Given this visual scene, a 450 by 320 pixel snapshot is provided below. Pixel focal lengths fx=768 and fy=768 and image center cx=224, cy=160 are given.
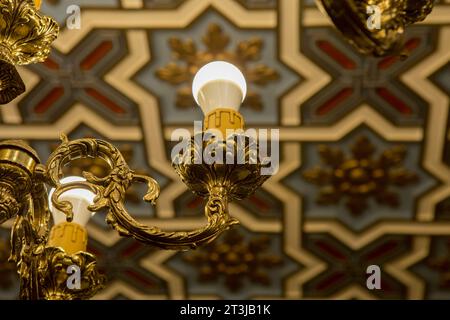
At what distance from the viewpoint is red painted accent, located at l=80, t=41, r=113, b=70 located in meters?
3.17

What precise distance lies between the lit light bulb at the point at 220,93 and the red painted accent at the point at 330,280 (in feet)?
7.32

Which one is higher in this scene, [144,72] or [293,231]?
[144,72]

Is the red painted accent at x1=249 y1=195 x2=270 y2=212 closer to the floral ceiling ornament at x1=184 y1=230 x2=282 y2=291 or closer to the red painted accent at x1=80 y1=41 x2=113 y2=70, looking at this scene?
the floral ceiling ornament at x1=184 y1=230 x2=282 y2=291

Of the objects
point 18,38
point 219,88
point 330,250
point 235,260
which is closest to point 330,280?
point 330,250

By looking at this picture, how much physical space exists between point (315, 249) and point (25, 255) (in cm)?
230

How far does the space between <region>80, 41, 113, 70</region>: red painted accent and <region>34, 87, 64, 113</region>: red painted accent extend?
17 cm

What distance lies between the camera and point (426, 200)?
360cm

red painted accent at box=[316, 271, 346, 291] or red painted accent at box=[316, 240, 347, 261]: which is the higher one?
red painted accent at box=[316, 240, 347, 261]

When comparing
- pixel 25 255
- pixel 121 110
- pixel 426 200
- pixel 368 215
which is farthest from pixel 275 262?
pixel 25 255

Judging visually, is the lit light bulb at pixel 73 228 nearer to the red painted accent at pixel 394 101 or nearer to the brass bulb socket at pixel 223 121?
the brass bulb socket at pixel 223 121

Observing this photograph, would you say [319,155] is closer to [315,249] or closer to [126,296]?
[315,249]

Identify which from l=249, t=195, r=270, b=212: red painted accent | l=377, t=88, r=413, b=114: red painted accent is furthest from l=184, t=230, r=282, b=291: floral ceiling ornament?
l=377, t=88, r=413, b=114: red painted accent

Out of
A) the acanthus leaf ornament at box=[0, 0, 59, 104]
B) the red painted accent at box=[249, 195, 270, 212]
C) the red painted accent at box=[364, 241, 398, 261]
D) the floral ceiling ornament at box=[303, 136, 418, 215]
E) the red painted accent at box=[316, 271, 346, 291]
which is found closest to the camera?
the acanthus leaf ornament at box=[0, 0, 59, 104]

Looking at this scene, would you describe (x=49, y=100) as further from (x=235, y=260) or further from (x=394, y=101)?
(x=394, y=101)
